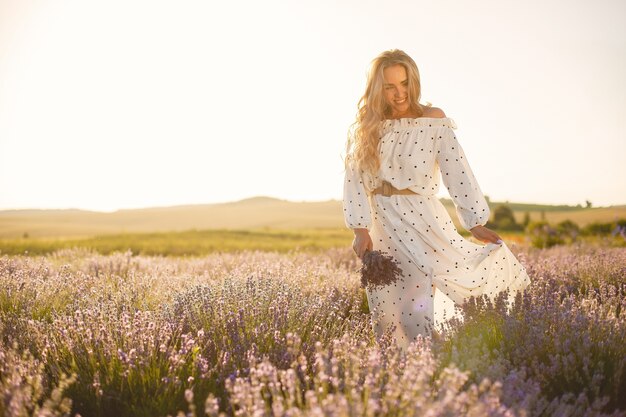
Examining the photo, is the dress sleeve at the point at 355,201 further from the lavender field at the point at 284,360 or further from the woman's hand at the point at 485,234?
the woman's hand at the point at 485,234

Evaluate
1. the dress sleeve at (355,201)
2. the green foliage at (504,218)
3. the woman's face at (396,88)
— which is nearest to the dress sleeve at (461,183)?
the woman's face at (396,88)

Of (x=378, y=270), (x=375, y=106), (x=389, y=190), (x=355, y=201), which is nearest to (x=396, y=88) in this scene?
(x=375, y=106)

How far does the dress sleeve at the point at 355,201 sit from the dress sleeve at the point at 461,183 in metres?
0.50

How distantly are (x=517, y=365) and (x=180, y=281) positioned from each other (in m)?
2.65

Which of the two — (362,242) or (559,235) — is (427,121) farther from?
(559,235)

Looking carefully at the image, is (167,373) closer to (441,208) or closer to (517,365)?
(517,365)

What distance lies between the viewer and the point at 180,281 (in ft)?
14.2

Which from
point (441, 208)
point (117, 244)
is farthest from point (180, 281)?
point (117, 244)

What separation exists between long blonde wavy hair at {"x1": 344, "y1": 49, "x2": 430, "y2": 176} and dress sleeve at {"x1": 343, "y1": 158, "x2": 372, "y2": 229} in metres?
0.07

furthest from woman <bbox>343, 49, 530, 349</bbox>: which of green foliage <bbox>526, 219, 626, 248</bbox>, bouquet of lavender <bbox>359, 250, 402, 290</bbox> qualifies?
green foliage <bbox>526, 219, 626, 248</bbox>

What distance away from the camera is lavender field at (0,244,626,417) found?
1.79 m

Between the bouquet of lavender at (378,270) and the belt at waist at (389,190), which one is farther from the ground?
the belt at waist at (389,190)

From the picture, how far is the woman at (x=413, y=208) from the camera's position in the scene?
3.31 metres

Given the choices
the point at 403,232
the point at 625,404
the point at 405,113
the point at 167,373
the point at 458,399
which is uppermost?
the point at 405,113
